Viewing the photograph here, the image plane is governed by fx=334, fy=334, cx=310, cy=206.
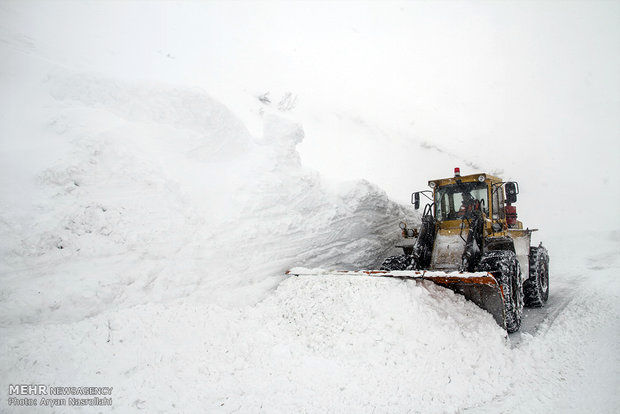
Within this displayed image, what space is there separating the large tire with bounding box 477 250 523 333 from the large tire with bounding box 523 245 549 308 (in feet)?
4.73

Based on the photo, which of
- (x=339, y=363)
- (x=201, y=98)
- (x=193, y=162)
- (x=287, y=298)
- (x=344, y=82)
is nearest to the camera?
(x=339, y=363)

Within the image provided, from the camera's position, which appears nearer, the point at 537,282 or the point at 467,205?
the point at 467,205

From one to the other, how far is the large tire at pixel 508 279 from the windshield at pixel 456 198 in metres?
1.27

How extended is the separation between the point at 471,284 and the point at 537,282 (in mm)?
3069

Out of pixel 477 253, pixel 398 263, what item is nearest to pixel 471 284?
pixel 477 253

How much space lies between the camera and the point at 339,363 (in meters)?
3.82

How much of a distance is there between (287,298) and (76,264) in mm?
2759

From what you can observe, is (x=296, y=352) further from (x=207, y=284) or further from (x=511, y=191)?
(x=511, y=191)

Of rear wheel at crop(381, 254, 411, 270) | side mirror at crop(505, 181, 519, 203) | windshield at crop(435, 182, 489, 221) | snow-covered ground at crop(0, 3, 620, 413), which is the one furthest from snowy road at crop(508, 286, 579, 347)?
side mirror at crop(505, 181, 519, 203)

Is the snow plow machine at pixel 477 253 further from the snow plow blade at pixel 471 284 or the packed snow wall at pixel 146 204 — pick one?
the packed snow wall at pixel 146 204

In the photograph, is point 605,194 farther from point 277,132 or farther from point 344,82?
point 277,132

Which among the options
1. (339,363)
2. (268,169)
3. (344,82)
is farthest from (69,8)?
(344,82)

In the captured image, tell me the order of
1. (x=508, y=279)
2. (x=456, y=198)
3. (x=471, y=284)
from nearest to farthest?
(x=471, y=284) → (x=508, y=279) → (x=456, y=198)

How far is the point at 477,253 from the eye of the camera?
19.1 feet
